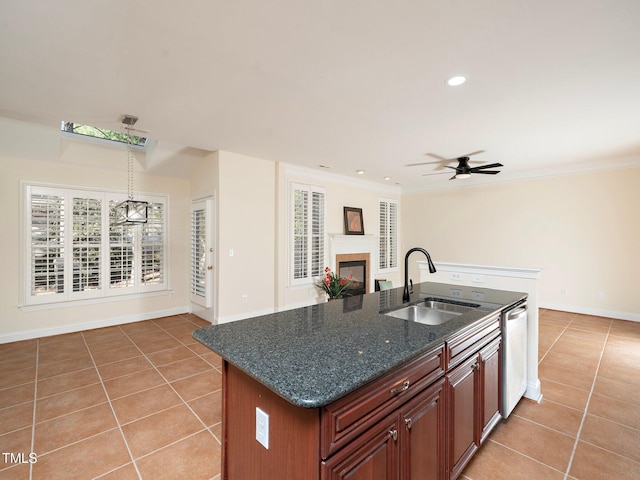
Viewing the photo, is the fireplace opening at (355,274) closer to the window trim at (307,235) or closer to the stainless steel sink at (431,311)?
the window trim at (307,235)

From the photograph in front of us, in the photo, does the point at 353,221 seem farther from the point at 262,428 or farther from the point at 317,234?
the point at 262,428

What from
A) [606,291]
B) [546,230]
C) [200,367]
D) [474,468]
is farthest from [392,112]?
[606,291]

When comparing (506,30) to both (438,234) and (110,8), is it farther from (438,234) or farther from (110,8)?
(438,234)

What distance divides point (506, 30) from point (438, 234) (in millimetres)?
5513

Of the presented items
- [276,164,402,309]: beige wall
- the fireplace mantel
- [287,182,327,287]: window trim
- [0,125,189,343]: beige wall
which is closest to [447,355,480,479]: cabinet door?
[276,164,402,309]: beige wall

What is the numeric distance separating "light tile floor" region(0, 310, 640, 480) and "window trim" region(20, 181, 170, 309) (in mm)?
699

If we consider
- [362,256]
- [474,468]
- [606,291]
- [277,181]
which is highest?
[277,181]

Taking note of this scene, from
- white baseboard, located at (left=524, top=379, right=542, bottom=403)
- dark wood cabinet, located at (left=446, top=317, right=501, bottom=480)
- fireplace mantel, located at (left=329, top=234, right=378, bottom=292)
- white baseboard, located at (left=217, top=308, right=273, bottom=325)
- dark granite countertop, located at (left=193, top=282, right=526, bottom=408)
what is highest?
fireplace mantel, located at (left=329, top=234, right=378, bottom=292)

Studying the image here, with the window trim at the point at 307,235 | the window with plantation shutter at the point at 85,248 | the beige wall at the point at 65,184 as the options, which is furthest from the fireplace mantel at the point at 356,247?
the window with plantation shutter at the point at 85,248

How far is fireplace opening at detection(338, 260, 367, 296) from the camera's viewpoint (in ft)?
19.7

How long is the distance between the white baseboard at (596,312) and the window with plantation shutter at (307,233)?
435 cm

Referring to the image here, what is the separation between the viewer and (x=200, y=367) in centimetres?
311

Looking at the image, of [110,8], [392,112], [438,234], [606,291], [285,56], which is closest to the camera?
[110,8]

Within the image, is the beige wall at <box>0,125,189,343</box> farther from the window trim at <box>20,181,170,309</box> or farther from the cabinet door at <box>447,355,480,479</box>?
the cabinet door at <box>447,355,480,479</box>
